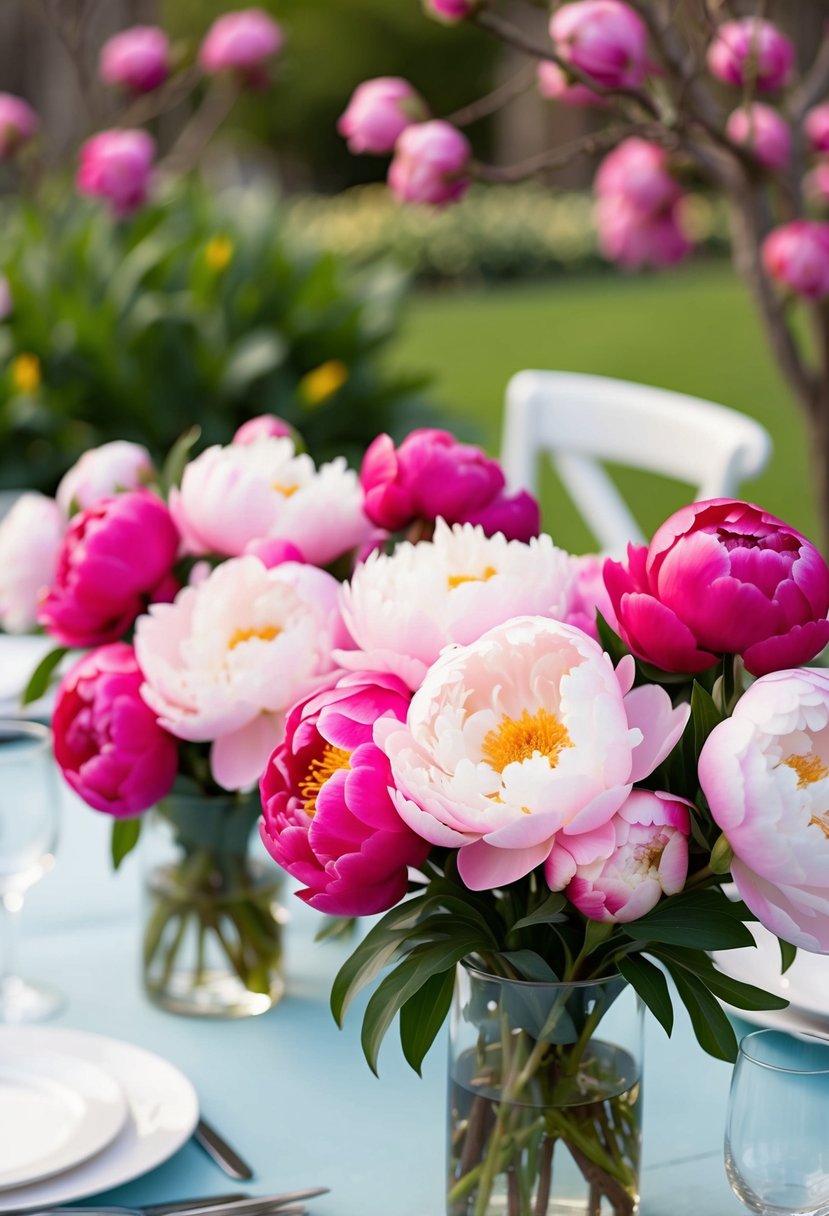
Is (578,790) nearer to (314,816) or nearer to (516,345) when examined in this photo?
(314,816)

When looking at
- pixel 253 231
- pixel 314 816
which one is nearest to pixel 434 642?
pixel 314 816

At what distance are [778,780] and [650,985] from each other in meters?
0.13

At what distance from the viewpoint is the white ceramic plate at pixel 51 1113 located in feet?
2.87

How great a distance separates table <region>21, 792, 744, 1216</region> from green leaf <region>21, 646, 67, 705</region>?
0.21 metres

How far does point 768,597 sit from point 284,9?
19362mm

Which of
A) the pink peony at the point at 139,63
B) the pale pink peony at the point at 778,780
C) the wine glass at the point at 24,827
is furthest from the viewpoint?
the pink peony at the point at 139,63

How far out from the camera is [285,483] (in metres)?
1.02

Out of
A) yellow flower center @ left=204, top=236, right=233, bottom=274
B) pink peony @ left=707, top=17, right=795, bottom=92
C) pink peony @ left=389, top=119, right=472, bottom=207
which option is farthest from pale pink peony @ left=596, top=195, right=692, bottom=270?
yellow flower center @ left=204, top=236, right=233, bottom=274

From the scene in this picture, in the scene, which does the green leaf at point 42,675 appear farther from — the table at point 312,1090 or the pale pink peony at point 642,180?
the pale pink peony at point 642,180

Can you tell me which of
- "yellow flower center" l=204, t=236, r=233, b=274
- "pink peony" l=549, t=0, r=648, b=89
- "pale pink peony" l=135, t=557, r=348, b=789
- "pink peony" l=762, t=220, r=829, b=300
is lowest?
"yellow flower center" l=204, t=236, r=233, b=274

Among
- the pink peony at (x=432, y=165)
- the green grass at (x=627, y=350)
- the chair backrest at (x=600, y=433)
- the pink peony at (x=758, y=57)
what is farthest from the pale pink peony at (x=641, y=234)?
the green grass at (x=627, y=350)

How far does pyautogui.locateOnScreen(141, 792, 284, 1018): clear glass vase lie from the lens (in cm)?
110

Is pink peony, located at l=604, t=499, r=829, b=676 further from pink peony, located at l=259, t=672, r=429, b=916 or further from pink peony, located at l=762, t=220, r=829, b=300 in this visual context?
pink peony, located at l=762, t=220, r=829, b=300

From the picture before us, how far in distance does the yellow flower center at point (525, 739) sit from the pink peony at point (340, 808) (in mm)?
49
